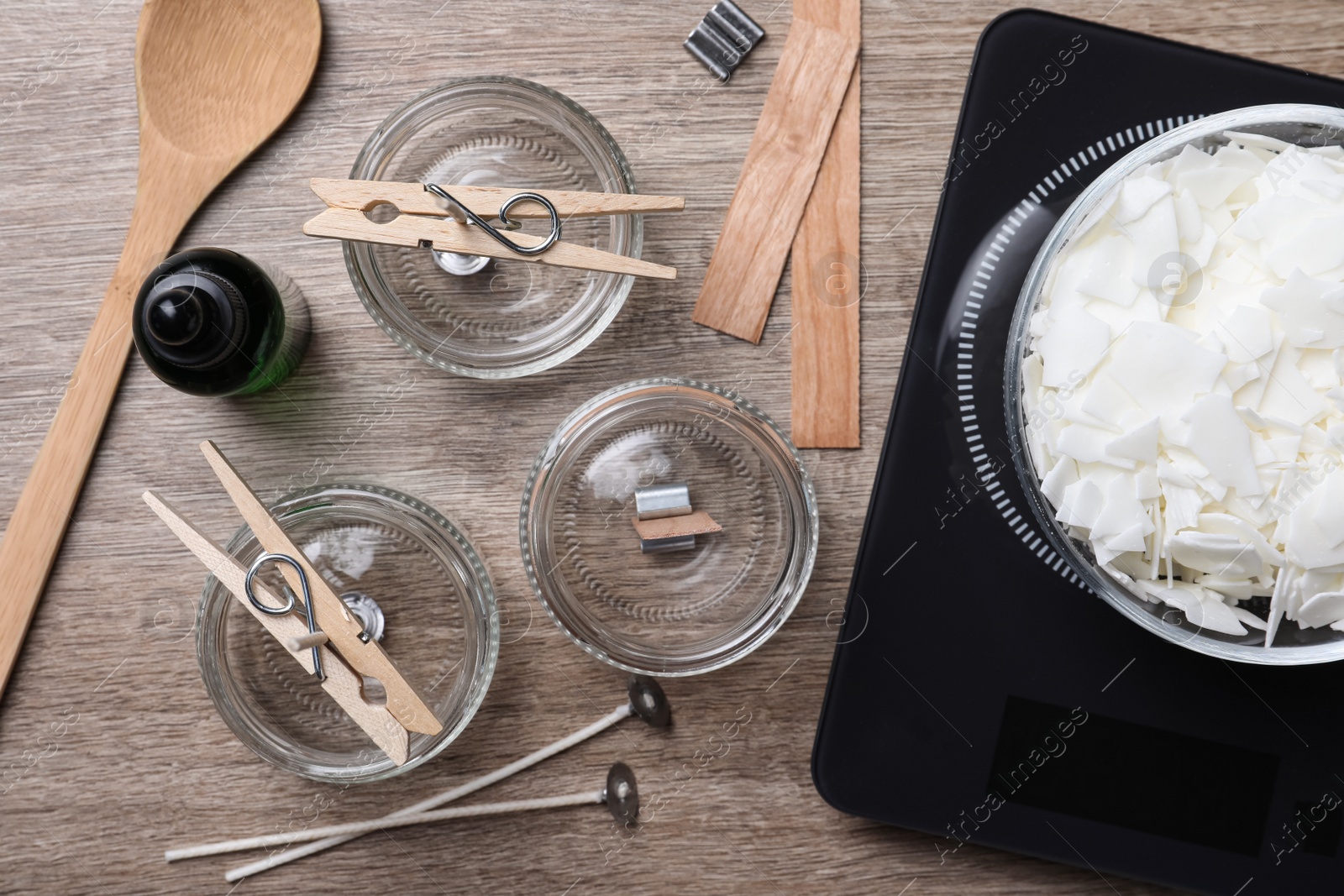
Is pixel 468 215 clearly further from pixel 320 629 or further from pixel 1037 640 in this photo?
pixel 1037 640

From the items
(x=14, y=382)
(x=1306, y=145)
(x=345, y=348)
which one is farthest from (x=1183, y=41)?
(x=14, y=382)

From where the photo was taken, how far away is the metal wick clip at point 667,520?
724 millimetres

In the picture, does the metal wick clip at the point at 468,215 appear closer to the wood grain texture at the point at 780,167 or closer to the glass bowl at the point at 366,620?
the wood grain texture at the point at 780,167

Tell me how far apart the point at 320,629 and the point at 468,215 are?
34 cm

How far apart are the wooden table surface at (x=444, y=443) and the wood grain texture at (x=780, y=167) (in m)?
0.02

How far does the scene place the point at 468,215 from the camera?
2.12ft

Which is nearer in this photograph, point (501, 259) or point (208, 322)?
point (208, 322)

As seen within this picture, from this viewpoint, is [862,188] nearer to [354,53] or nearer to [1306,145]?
[1306,145]

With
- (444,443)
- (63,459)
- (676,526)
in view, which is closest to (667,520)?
(676,526)

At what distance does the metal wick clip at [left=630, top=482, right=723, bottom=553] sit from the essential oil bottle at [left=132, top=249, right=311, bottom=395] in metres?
0.33

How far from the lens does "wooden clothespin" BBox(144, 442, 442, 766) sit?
0.64m

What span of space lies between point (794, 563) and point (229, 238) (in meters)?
0.57

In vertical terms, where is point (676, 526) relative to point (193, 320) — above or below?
below

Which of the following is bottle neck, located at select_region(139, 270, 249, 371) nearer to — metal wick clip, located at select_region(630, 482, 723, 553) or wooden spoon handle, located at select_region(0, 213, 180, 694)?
wooden spoon handle, located at select_region(0, 213, 180, 694)
